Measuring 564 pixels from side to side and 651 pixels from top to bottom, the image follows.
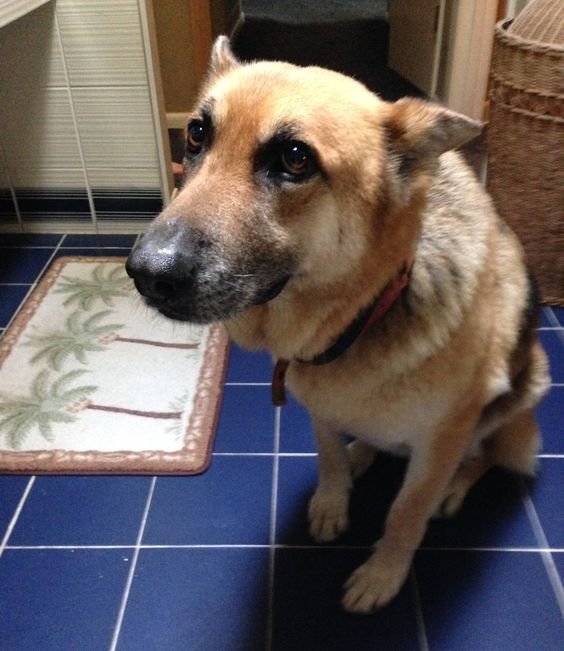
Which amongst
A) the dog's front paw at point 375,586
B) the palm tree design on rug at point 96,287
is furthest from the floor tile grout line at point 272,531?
the palm tree design on rug at point 96,287

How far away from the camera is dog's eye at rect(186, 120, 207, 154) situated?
0.81 meters

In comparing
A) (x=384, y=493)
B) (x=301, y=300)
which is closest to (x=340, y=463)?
(x=384, y=493)

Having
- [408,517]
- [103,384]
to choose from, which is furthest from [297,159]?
[103,384]

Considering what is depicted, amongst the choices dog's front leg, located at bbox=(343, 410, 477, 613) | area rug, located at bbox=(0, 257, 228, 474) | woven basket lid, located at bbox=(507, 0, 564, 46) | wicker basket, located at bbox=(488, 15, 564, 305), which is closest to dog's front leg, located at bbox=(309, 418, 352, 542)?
dog's front leg, located at bbox=(343, 410, 477, 613)

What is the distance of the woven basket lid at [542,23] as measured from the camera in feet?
4.93

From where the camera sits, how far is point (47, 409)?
1473 millimetres

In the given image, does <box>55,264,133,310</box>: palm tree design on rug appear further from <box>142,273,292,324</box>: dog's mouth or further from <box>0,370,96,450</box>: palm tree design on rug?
<box>142,273,292,324</box>: dog's mouth

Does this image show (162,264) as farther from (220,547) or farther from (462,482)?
(462,482)

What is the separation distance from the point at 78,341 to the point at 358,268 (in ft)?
3.59

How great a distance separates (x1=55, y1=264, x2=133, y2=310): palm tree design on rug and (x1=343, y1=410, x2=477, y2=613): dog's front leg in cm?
110

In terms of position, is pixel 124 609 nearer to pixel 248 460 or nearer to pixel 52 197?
pixel 248 460

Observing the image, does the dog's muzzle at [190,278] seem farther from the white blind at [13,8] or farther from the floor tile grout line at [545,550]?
the white blind at [13,8]

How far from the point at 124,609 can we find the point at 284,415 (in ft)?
1.80

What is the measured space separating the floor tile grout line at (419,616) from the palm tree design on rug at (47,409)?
626 mm
